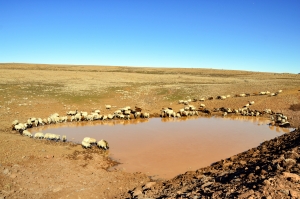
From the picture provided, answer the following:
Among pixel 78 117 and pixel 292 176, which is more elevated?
pixel 292 176

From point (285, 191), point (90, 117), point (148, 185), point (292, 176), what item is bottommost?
point (148, 185)

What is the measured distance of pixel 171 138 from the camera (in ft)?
51.9

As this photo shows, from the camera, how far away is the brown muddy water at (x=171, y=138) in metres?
11.6

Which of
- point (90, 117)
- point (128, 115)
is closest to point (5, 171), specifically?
point (90, 117)

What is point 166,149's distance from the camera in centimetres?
1358

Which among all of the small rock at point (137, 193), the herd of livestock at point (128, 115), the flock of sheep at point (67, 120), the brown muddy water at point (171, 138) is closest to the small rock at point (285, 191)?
the small rock at point (137, 193)

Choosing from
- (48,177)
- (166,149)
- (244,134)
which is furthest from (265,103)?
(48,177)

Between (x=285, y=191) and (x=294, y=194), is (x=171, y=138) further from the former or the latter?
(x=294, y=194)

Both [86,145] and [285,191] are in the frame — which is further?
[86,145]

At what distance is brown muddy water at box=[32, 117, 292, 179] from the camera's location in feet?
38.1

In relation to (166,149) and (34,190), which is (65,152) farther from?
(166,149)

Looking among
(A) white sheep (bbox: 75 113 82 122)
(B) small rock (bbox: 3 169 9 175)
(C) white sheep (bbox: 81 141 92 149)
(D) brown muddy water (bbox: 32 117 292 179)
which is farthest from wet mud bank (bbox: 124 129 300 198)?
(A) white sheep (bbox: 75 113 82 122)

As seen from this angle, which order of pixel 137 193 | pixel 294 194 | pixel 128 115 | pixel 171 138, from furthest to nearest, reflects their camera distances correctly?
pixel 128 115, pixel 171 138, pixel 137 193, pixel 294 194

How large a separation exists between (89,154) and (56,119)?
826 centimetres
